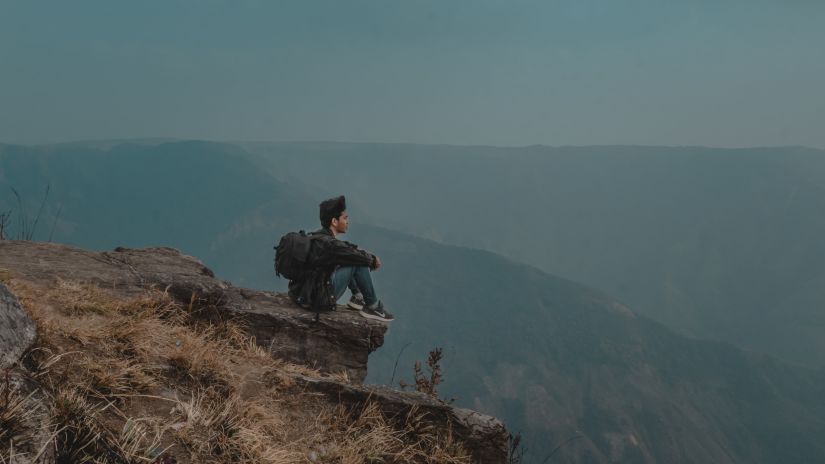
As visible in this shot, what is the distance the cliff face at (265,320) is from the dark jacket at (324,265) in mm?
250

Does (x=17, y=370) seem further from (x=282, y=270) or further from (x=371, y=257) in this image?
(x=371, y=257)

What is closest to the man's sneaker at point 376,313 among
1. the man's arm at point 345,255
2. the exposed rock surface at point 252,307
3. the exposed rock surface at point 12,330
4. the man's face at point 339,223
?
the exposed rock surface at point 252,307

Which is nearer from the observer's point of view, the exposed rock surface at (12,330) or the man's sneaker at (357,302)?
the exposed rock surface at (12,330)

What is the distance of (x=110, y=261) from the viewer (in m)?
9.55

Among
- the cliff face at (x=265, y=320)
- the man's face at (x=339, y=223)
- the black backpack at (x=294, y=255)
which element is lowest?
the cliff face at (x=265, y=320)

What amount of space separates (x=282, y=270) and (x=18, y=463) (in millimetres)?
5859

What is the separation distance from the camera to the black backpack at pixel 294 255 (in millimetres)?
8727

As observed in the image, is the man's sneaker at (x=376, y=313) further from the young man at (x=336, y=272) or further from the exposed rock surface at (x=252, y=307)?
the exposed rock surface at (x=252, y=307)

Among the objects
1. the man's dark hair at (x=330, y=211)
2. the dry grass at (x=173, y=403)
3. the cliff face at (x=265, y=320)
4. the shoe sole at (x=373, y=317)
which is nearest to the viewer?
the dry grass at (x=173, y=403)

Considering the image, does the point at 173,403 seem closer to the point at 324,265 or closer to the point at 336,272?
the point at 324,265

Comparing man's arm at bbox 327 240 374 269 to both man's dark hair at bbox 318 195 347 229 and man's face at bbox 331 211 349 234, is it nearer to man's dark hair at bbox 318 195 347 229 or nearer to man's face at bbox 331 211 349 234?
man's face at bbox 331 211 349 234

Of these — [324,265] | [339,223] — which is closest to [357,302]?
[324,265]

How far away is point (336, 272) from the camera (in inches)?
366

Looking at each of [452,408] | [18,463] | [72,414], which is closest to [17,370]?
[72,414]
